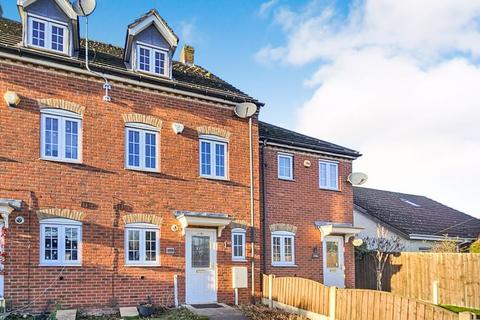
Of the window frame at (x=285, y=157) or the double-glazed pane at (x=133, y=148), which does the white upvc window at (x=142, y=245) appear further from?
the window frame at (x=285, y=157)

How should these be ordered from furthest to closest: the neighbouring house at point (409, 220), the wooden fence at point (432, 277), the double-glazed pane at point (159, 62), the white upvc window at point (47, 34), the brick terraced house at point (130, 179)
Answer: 1. the neighbouring house at point (409, 220)
2. the wooden fence at point (432, 277)
3. the double-glazed pane at point (159, 62)
4. the white upvc window at point (47, 34)
5. the brick terraced house at point (130, 179)

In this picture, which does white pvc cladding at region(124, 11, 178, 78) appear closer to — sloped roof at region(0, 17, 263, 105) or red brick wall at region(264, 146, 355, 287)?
sloped roof at region(0, 17, 263, 105)

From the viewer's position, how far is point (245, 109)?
17000 mm

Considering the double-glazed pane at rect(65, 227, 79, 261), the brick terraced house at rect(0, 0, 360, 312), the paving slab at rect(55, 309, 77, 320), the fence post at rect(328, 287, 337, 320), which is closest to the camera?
the paving slab at rect(55, 309, 77, 320)

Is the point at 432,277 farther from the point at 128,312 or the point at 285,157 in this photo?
the point at 128,312

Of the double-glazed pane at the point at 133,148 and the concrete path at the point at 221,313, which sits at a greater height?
the double-glazed pane at the point at 133,148

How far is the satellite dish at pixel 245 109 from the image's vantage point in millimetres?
16984

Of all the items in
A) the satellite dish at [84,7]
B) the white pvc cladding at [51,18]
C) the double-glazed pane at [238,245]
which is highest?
the satellite dish at [84,7]

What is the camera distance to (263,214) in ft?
58.9

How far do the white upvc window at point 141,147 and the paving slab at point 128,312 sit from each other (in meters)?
4.06

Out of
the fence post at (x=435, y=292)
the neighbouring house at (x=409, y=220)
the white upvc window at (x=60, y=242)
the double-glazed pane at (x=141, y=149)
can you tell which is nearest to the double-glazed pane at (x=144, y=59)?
the double-glazed pane at (x=141, y=149)

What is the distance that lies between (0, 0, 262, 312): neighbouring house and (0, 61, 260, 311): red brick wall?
3cm

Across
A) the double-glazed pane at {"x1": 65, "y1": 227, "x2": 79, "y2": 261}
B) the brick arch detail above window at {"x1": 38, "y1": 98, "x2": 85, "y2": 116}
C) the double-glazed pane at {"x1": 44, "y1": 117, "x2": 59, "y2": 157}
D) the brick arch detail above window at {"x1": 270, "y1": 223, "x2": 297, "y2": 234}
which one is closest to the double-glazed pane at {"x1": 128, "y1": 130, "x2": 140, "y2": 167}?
the brick arch detail above window at {"x1": 38, "y1": 98, "x2": 85, "y2": 116}

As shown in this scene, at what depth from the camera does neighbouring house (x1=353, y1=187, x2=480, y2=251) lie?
25.1 meters
